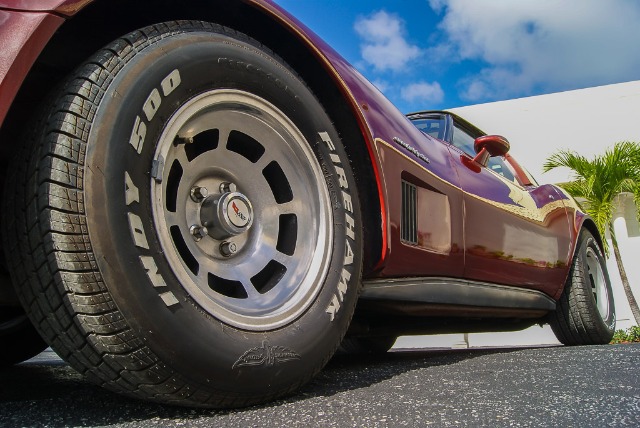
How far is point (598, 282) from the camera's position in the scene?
161 inches

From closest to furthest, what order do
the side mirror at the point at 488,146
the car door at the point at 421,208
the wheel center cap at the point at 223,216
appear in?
the wheel center cap at the point at 223,216
the car door at the point at 421,208
the side mirror at the point at 488,146

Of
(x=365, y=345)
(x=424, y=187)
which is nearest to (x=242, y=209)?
(x=424, y=187)

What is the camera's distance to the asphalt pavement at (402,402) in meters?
1.24

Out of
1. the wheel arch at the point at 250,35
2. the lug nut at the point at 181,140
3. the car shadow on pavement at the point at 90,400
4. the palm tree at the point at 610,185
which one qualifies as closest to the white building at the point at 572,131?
the palm tree at the point at 610,185

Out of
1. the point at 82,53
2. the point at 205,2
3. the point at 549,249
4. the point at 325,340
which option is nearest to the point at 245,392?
the point at 325,340

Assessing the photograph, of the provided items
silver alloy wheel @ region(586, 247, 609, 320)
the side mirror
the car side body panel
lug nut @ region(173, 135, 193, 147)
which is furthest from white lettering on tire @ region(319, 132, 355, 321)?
silver alloy wheel @ region(586, 247, 609, 320)

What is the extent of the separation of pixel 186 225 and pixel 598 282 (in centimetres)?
350

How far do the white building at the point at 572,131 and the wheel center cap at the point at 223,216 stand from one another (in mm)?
10025

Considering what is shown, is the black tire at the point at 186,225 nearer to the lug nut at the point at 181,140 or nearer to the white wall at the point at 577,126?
the lug nut at the point at 181,140

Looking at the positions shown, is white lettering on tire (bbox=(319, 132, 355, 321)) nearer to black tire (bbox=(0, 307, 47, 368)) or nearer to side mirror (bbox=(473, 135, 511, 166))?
black tire (bbox=(0, 307, 47, 368))

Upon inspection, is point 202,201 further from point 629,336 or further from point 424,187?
point 629,336

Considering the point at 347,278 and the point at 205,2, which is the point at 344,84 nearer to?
the point at 205,2

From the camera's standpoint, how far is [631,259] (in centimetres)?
1123

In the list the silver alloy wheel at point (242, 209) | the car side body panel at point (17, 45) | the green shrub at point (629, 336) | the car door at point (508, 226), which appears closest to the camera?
the car side body panel at point (17, 45)
